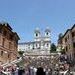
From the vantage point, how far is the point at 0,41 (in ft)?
170

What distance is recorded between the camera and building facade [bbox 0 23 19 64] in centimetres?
5350

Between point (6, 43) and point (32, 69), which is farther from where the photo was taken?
point (6, 43)

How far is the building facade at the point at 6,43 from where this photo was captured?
53500 mm

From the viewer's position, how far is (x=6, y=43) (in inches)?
2280

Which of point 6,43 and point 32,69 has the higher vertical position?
point 6,43

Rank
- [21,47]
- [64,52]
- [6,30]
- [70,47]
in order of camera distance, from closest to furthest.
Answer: [6,30], [70,47], [64,52], [21,47]

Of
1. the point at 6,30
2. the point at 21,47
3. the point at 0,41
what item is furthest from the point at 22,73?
the point at 21,47

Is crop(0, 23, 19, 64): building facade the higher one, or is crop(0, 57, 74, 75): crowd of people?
crop(0, 23, 19, 64): building facade

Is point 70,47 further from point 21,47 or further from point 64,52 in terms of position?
point 21,47

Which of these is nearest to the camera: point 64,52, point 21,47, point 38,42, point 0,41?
point 0,41

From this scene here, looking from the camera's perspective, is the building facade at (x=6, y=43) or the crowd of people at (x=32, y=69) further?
the building facade at (x=6, y=43)

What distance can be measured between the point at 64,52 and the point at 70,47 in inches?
445

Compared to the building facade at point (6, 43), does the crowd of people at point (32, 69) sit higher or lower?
lower

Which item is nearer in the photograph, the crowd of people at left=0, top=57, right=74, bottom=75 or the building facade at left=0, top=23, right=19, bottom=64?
the crowd of people at left=0, top=57, right=74, bottom=75
